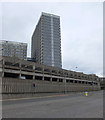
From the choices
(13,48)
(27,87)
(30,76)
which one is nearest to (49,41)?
(13,48)

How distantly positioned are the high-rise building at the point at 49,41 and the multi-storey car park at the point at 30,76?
193 feet

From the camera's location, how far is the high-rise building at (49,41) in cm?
13275

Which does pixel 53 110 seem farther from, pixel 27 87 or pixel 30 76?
pixel 30 76

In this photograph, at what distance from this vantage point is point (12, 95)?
3381cm

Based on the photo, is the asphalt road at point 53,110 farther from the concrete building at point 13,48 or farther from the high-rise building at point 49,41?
the concrete building at point 13,48

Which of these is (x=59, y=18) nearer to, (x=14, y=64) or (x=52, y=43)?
(x=52, y=43)

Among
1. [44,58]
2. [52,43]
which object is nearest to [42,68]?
[44,58]

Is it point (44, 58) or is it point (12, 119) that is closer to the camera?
point (12, 119)

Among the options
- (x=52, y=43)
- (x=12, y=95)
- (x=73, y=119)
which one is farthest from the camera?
(x=52, y=43)

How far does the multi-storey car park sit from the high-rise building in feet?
193

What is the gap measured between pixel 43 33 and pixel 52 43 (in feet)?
43.0

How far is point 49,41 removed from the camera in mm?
138250

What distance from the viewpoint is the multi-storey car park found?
35.7 metres

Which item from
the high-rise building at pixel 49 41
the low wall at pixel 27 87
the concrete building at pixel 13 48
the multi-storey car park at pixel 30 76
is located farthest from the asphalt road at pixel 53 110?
the concrete building at pixel 13 48
